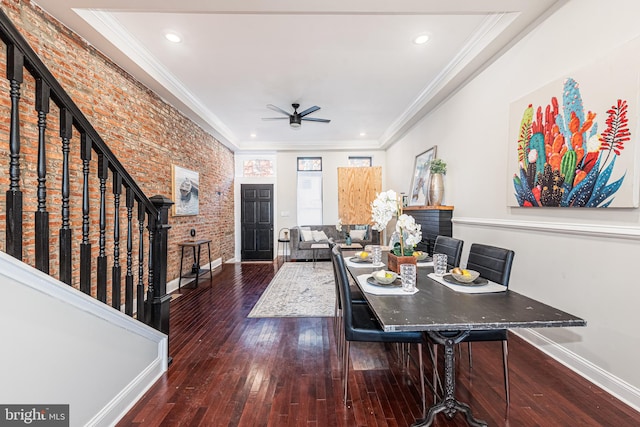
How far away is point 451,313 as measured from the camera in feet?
4.33

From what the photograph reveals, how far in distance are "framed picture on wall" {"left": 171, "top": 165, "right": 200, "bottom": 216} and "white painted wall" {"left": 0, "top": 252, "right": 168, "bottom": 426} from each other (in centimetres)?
278

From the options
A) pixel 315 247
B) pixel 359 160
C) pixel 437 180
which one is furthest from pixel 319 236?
pixel 437 180

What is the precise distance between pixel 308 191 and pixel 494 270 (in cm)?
598

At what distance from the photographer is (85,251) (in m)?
1.56

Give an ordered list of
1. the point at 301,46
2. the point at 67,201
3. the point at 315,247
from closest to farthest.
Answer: the point at 67,201 < the point at 301,46 < the point at 315,247

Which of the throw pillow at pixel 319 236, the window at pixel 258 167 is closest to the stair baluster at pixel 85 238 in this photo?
the throw pillow at pixel 319 236

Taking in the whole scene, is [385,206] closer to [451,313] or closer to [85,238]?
[451,313]

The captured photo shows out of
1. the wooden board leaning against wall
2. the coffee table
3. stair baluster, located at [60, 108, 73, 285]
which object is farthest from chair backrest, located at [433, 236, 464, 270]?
the wooden board leaning against wall

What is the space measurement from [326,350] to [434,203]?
264 centimetres

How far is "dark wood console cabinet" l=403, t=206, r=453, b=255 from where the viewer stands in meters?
3.85

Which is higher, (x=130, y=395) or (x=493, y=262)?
(x=493, y=262)

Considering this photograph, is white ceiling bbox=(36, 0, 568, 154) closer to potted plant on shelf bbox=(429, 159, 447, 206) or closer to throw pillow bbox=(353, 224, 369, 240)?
potted plant on shelf bbox=(429, 159, 447, 206)

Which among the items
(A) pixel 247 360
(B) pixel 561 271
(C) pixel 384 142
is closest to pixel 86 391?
(A) pixel 247 360

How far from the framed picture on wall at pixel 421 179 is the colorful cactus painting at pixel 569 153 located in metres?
1.95
